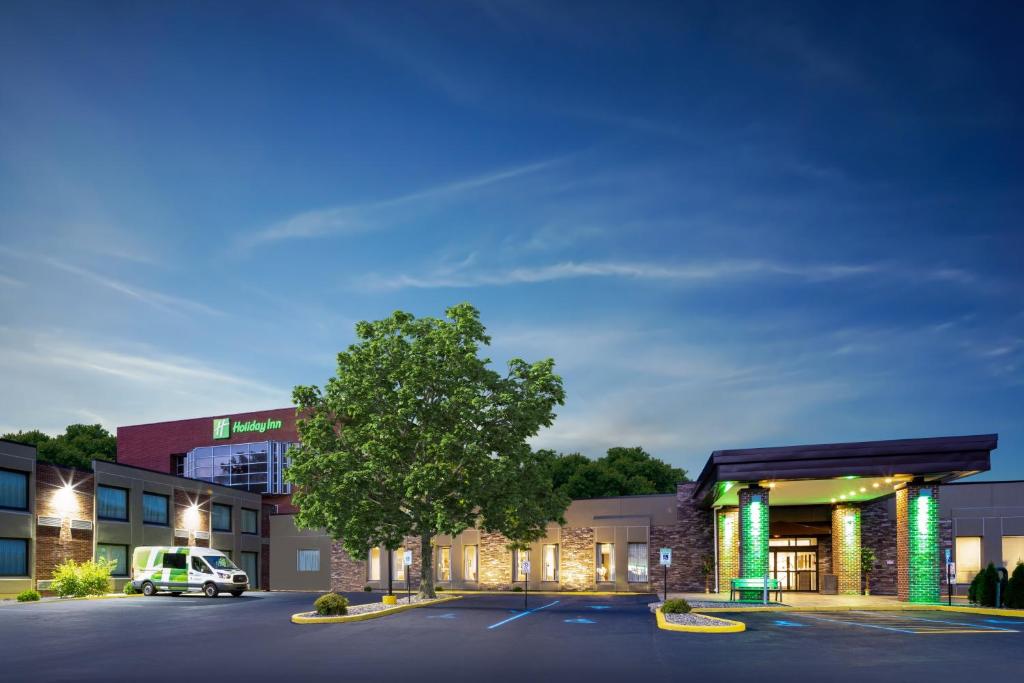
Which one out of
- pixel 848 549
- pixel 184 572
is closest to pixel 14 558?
pixel 184 572

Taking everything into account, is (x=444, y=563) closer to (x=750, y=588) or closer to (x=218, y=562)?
(x=218, y=562)

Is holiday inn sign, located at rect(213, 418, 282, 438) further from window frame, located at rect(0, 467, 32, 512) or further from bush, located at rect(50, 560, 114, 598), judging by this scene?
window frame, located at rect(0, 467, 32, 512)

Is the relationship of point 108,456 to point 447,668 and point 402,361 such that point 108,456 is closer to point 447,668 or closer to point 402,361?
point 402,361

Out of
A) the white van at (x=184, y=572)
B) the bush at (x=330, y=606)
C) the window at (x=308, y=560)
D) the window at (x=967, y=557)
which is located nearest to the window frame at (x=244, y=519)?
the window at (x=308, y=560)

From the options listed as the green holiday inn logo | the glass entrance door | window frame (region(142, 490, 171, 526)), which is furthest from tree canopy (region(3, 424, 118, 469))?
the glass entrance door

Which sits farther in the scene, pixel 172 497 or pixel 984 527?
pixel 172 497

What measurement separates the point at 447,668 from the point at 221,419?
211ft

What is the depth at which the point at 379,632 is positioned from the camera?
24969 mm

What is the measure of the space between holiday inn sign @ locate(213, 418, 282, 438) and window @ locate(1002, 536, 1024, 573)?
4865 centimetres

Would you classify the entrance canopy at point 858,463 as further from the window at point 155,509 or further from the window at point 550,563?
the window at point 155,509

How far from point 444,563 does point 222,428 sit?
25820 mm

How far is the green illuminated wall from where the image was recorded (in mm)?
35531

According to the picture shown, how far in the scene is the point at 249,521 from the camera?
66312 millimetres

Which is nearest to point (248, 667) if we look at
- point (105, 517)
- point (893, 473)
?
point (893, 473)
